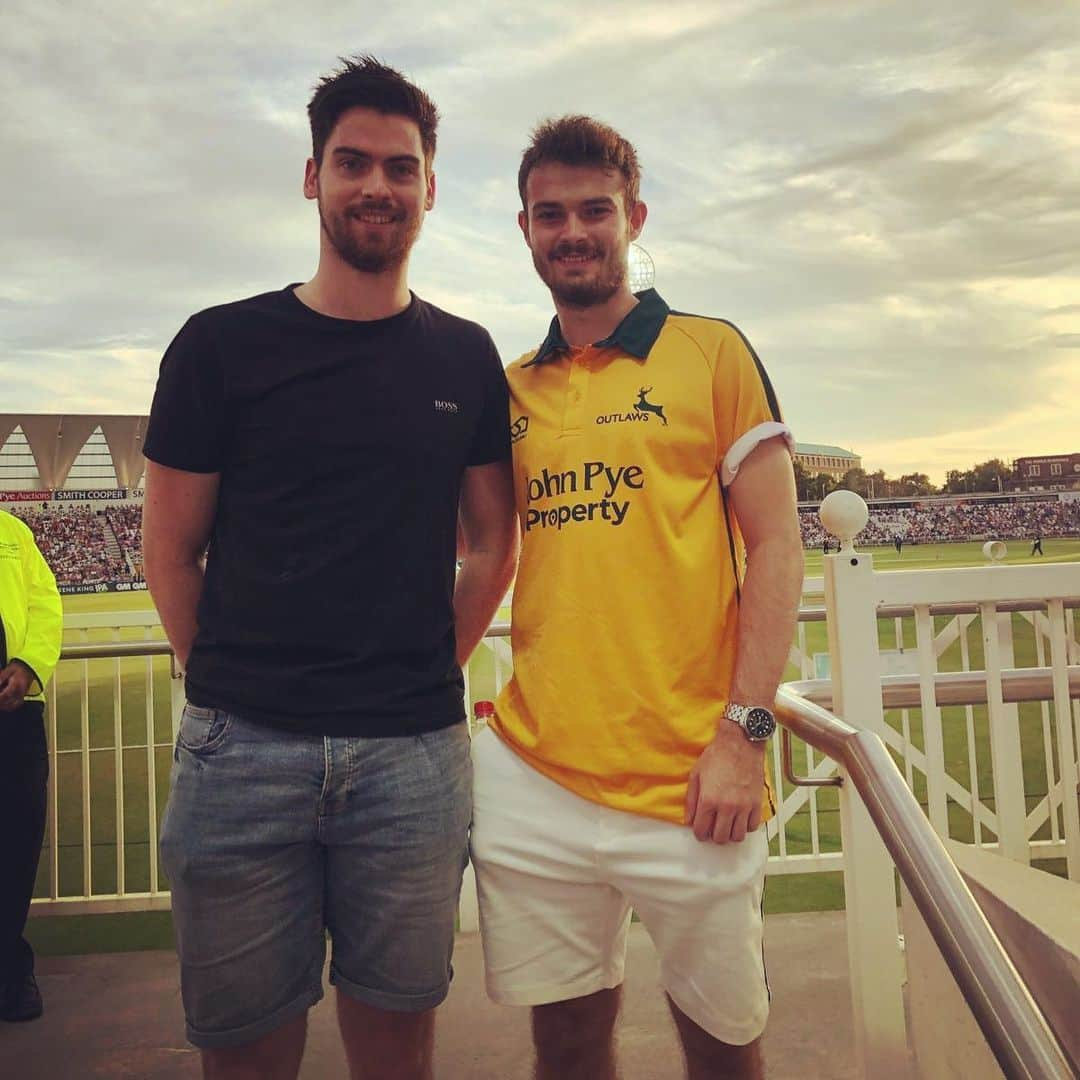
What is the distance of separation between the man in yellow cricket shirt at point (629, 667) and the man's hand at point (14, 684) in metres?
1.95

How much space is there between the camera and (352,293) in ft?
4.96

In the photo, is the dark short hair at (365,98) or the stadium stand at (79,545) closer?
the dark short hair at (365,98)

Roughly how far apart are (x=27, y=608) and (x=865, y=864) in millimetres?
2699

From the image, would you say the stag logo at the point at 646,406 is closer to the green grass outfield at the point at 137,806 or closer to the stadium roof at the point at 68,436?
the green grass outfield at the point at 137,806

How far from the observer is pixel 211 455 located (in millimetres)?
1470

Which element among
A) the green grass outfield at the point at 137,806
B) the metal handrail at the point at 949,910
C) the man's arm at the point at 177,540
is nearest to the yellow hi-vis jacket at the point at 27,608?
the green grass outfield at the point at 137,806

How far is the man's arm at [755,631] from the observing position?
1390 millimetres

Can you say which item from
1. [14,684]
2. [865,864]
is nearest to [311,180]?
[865,864]

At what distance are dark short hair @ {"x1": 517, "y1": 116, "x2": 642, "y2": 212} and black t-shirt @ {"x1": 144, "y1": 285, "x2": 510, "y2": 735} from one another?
408 mm

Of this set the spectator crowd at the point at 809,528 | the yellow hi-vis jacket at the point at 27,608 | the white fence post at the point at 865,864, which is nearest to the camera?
the white fence post at the point at 865,864

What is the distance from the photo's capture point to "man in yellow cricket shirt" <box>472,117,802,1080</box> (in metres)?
1.42

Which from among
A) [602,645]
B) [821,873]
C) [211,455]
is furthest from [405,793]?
[821,873]

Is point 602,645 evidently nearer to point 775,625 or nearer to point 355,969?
point 775,625

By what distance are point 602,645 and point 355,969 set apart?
2.15 feet
